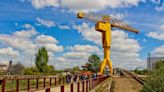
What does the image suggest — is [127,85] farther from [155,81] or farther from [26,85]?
[155,81]

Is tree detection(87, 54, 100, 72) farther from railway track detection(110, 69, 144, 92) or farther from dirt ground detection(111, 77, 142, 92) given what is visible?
dirt ground detection(111, 77, 142, 92)

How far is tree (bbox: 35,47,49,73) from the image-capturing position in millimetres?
127875

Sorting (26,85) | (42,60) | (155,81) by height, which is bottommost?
(26,85)

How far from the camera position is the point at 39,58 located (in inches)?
5098

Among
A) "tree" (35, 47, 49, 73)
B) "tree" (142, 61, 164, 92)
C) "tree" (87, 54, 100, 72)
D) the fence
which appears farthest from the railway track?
"tree" (87, 54, 100, 72)

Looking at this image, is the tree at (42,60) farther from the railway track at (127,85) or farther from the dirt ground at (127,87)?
the dirt ground at (127,87)

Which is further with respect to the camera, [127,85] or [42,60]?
[42,60]

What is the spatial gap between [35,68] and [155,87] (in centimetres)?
10928

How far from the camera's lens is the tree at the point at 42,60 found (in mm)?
127875

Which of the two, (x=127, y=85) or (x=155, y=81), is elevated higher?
(x=155, y=81)

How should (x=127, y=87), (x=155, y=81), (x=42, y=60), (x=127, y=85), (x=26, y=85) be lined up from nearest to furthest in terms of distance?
(x=155, y=81) < (x=26, y=85) < (x=127, y=87) < (x=127, y=85) < (x=42, y=60)

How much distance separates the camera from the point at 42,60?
129000mm

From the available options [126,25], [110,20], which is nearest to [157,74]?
[110,20]

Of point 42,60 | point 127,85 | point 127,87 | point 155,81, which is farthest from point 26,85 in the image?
point 42,60
